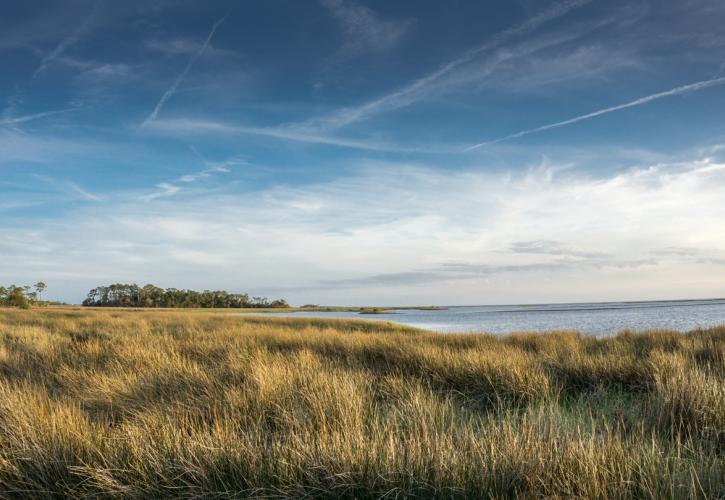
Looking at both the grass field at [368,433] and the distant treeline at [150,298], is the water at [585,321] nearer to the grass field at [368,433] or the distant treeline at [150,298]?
the grass field at [368,433]

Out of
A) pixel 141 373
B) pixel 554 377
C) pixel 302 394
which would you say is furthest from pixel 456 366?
pixel 141 373

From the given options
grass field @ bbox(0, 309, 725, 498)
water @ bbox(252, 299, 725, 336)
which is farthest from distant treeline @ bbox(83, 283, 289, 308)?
grass field @ bbox(0, 309, 725, 498)

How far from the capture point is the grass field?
300 cm

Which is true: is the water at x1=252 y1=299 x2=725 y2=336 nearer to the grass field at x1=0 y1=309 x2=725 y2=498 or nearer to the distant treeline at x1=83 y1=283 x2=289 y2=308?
the grass field at x1=0 y1=309 x2=725 y2=498

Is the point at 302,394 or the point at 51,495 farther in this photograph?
the point at 302,394

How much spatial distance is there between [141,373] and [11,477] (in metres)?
4.17

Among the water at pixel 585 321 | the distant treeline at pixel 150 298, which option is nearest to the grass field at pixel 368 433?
the water at pixel 585 321

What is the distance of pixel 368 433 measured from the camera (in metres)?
4.26

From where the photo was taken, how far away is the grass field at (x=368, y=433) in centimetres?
300

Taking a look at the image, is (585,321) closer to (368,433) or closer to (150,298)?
(368,433)

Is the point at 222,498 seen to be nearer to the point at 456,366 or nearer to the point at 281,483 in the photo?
the point at 281,483

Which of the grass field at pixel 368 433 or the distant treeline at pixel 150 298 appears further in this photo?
the distant treeline at pixel 150 298

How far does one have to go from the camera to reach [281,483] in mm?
3082

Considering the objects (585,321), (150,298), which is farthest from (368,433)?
(150,298)
